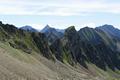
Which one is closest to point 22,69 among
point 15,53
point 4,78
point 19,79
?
point 19,79

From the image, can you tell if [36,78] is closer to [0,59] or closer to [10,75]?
[0,59]

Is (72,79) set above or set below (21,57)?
below

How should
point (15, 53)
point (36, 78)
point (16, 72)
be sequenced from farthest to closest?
1. point (15, 53)
2. point (36, 78)
3. point (16, 72)

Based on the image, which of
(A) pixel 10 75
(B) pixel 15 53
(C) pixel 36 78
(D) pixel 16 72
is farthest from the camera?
(B) pixel 15 53

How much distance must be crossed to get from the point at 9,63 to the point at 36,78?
457 inches

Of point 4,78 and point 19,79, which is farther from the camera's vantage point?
point 19,79

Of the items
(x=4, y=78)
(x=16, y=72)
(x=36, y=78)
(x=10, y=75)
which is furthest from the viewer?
(x=36, y=78)

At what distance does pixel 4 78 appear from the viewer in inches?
3863

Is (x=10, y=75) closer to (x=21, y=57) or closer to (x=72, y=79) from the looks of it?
(x=21, y=57)

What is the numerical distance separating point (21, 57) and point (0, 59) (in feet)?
168

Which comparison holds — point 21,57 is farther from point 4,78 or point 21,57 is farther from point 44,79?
point 4,78

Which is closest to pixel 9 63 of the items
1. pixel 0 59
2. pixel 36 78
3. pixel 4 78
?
pixel 0 59

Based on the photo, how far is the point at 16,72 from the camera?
388ft

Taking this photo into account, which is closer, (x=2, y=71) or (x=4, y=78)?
(x=4, y=78)
